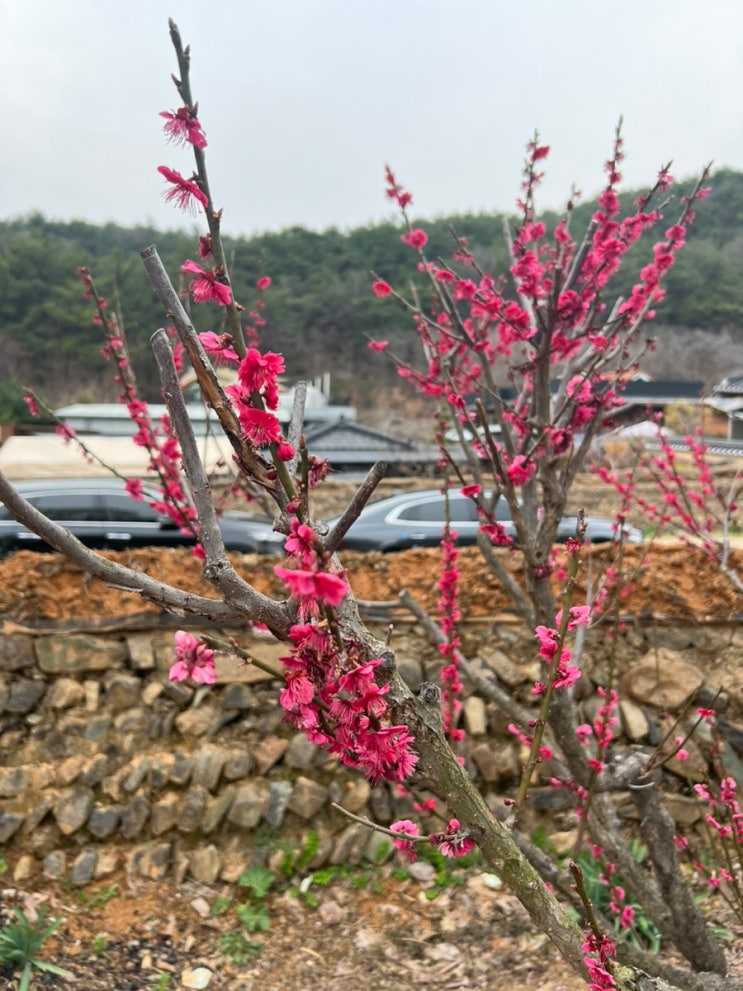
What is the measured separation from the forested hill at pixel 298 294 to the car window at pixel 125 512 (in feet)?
40.1

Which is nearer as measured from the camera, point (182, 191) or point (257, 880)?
point (182, 191)

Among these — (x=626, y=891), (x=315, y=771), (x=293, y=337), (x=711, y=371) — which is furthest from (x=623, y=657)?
(x=711, y=371)

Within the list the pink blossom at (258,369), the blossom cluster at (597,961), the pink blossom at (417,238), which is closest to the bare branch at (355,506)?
the pink blossom at (258,369)

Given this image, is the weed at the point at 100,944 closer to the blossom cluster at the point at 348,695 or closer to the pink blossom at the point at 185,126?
the blossom cluster at the point at 348,695

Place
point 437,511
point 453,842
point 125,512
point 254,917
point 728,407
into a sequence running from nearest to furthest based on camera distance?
point 453,842
point 254,917
point 125,512
point 437,511
point 728,407

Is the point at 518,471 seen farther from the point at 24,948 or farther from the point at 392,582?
the point at 24,948

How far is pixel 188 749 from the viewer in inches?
152

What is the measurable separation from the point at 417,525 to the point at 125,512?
3381 millimetres

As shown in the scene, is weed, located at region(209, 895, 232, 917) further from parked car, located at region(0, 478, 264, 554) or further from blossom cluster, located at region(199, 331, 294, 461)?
parked car, located at region(0, 478, 264, 554)

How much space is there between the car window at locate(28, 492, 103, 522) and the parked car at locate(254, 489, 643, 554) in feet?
9.34

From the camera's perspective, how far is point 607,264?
112 inches

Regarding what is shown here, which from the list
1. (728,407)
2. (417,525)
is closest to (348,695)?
(417,525)

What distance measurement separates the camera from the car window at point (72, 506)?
7816 mm

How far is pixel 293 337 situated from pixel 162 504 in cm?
2360
